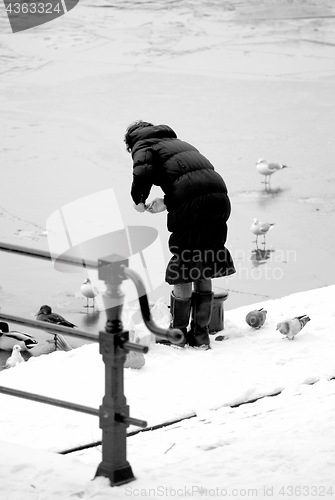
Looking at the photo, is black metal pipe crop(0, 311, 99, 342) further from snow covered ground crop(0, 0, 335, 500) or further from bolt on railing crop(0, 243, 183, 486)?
snow covered ground crop(0, 0, 335, 500)

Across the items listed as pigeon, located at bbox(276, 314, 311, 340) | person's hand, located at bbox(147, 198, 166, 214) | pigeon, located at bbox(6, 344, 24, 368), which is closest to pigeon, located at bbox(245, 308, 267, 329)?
pigeon, located at bbox(276, 314, 311, 340)

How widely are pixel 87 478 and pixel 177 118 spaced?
33.3 feet

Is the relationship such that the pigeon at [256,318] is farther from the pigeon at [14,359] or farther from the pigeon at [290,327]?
the pigeon at [14,359]

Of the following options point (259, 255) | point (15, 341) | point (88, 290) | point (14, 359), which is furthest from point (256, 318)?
point (259, 255)

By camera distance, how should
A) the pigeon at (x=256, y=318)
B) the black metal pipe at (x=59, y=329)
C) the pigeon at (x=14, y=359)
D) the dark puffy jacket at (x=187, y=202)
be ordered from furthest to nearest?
the pigeon at (x=14, y=359), the pigeon at (x=256, y=318), the dark puffy jacket at (x=187, y=202), the black metal pipe at (x=59, y=329)

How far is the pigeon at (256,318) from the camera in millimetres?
6484

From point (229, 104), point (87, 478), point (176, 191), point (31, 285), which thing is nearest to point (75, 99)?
point (229, 104)

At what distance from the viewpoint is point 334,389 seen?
514cm

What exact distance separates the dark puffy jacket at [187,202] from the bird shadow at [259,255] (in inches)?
132

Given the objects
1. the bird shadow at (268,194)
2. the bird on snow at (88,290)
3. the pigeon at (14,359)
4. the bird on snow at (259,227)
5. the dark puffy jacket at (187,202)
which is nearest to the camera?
the dark puffy jacket at (187,202)

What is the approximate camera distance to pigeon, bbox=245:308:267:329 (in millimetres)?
6484

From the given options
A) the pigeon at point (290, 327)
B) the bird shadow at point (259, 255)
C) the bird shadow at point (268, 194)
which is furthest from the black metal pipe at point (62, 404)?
the bird shadow at point (268, 194)

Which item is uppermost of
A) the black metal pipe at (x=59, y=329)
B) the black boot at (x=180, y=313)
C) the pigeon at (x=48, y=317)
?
the black metal pipe at (x=59, y=329)

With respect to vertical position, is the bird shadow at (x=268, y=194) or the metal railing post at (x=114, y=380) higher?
the bird shadow at (x=268, y=194)
